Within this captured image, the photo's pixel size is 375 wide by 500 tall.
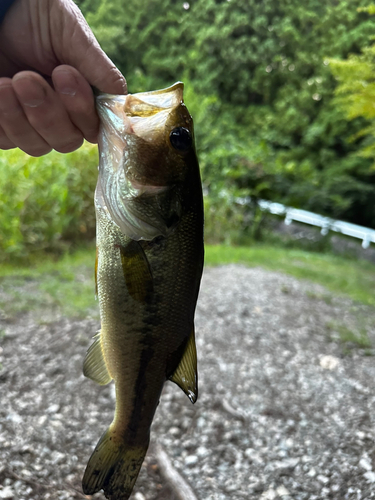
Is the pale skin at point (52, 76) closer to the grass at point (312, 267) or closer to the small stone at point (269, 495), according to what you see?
the small stone at point (269, 495)

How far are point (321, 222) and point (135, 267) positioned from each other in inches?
345

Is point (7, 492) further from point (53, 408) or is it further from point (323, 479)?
point (323, 479)

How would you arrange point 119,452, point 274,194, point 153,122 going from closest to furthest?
point 153,122, point 119,452, point 274,194

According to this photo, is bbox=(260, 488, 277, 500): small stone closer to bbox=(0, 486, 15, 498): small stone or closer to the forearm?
bbox=(0, 486, 15, 498): small stone

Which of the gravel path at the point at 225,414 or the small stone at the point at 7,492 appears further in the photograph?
the gravel path at the point at 225,414

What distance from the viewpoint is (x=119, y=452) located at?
1.12 m

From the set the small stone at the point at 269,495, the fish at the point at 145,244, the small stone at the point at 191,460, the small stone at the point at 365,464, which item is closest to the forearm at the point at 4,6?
the fish at the point at 145,244

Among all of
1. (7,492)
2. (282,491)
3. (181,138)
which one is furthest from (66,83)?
(282,491)

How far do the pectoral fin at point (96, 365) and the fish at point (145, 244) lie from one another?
0.21 feet

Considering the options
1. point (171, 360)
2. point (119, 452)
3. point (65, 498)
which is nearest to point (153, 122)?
point (171, 360)

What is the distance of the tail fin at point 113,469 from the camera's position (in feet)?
3.61

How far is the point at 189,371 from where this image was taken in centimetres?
111

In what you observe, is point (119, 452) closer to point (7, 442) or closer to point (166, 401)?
point (7, 442)

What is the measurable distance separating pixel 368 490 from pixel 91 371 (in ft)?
4.99
